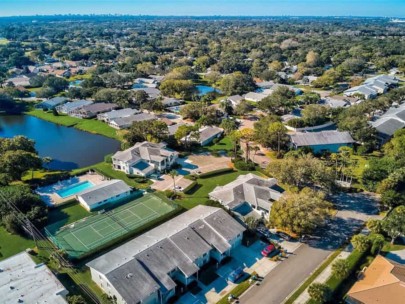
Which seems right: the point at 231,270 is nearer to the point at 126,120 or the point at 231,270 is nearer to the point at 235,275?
the point at 235,275

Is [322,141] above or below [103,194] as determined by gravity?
above

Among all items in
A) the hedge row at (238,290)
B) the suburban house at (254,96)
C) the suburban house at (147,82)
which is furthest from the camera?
the suburban house at (147,82)

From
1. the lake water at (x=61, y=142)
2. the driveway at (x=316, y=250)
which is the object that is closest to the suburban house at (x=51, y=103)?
the lake water at (x=61, y=142)

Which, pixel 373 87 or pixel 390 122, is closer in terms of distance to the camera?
pixel 390 122

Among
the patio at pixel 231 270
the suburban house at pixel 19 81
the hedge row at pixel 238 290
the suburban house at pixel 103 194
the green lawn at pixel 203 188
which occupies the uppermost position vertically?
the suburban house at pixel 19 81

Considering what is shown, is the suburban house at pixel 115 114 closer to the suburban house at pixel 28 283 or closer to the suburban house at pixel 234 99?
the suburban house at pixel 234 99

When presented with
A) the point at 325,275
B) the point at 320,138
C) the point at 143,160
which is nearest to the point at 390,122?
the point at 320,138

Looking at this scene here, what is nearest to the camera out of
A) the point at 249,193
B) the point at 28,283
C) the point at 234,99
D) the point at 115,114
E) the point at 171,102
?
the point at 28,283

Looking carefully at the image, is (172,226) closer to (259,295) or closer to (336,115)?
(259,295)
